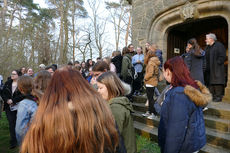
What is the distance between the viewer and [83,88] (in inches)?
34.1

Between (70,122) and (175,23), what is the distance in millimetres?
6696

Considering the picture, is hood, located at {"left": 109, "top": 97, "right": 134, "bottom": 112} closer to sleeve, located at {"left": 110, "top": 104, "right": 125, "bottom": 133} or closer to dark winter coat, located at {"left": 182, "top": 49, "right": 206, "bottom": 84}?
sleeve, located at {"left": 110, "top": 104, "right": 125, "bottom": 133}

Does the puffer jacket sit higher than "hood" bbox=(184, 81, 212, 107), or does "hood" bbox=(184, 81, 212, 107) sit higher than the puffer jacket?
the puffer jacket

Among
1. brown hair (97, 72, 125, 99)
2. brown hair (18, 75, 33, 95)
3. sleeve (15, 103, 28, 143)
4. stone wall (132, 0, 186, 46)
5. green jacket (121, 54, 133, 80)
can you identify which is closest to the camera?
brown hair (97, 72, 125, 99)

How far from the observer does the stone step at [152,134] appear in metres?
2.90

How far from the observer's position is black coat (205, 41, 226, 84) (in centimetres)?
420

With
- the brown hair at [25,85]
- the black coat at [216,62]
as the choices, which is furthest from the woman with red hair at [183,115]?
the black coat at [216,62]

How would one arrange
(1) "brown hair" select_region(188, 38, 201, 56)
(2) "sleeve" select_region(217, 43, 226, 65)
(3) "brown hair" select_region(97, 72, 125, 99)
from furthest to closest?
1. (2) "sleeve" select_region(217, 43, 226, 65)
2. (1) "brown hair" select_region(188, 38, 201, 56)
3. (3) "brown hair" select_region(97, 72, 125, 99)

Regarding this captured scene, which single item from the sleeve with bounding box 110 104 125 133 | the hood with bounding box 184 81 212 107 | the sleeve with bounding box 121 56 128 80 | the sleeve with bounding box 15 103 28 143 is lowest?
the sleeve with bounding box 15 103 28 143

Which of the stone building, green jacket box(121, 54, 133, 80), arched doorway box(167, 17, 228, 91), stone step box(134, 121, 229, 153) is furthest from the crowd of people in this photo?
arched doorway box(167, 17, 228, 91)

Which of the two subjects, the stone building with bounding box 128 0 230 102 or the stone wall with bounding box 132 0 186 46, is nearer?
the stone building with bounding box 128 0 230 102

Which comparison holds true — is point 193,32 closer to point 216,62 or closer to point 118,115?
point 216,62

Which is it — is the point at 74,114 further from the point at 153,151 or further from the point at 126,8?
the point at 126,8

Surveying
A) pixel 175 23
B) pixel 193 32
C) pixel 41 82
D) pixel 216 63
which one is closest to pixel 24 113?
pixel 41 82
